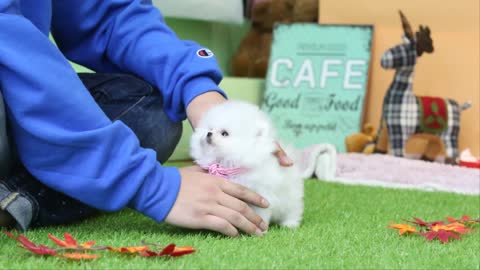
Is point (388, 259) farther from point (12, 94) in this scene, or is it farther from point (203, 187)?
point (12, 94)

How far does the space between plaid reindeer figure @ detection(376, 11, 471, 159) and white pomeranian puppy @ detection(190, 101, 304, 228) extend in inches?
56.9

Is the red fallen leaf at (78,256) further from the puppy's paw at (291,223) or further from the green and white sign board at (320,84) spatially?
the green and white sign board at (320,84)

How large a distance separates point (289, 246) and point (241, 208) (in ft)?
0.36

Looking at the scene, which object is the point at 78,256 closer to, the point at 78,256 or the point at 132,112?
the point at 78,256

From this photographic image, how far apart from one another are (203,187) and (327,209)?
0.48 m

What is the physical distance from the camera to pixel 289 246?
3.23 feet

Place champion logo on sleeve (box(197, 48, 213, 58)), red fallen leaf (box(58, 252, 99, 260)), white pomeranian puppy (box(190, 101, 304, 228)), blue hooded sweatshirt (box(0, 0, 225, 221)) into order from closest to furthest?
red fallen leaf (box(58, 252, 99, 260))
blue hooded sweatshirt (box(0, 0, 225, 221))
white pomeranian puppy (box(190, 101, 304, 228))
champion logo on sleeve (box(197, 48, 213, 58))

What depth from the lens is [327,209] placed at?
4.77ft

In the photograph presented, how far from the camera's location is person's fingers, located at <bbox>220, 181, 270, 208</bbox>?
3.47 ft

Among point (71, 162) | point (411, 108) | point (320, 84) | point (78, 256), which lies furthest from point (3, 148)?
point (320, 84)

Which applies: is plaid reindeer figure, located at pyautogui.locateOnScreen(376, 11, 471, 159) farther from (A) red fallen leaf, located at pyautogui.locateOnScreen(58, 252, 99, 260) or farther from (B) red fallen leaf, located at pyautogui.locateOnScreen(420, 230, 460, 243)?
(A) red fallen leaf, located at pyautogui.locateOnScreen(58, 252, 99, 260)

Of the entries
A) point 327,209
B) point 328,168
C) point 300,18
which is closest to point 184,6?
point 300,18

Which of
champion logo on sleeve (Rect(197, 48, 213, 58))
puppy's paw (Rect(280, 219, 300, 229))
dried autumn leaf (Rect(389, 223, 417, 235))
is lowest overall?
puppy's paw (Rect(280, 219, 300, 229))

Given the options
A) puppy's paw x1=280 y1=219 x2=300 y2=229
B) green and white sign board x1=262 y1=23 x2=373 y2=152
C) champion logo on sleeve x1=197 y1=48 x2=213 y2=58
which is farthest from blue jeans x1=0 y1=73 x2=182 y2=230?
green and white sign board x1=262 y1=23 x2=373 y2=152
